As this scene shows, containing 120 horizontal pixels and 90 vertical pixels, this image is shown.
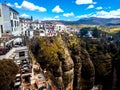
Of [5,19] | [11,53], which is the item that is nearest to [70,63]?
[5,19]

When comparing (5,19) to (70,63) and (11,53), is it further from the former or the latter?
(70,63)

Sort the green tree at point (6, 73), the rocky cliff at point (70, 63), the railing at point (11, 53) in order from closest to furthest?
1. the green tree at point (6, 73)
2. the railing at point (11, 53)
3. the rocky cliff at point (70, 63)

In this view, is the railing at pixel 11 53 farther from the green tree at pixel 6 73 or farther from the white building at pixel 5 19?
the white building at pixel 5 19

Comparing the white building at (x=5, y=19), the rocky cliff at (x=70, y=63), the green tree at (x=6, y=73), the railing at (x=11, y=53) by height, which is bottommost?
the rocky cliff at (x=70, y=63)

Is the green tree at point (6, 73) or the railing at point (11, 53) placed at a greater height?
the railing at point (11, 53)

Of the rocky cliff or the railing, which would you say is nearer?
the railing

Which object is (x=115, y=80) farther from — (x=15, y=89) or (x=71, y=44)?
(x=15, y=89)

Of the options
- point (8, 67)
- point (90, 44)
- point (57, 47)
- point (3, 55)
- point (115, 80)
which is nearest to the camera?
point (8, 67)

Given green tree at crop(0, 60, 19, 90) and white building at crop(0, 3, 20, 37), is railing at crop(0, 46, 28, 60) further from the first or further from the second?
white building at crop(0, 3, 20, 37)

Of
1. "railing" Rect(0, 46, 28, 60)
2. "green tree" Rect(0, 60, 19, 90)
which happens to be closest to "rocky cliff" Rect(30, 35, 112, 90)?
"railing" Rect(0, 46, 28, 60)

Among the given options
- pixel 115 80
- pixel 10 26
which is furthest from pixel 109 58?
pixel 10 26

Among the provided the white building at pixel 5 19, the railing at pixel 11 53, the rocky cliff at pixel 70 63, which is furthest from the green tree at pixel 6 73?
the white building at pixel 5 19
